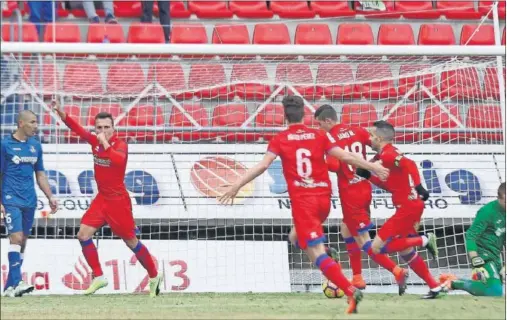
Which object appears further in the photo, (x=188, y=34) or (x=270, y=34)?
(x=270, y=34)

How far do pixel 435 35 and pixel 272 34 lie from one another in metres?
2.44

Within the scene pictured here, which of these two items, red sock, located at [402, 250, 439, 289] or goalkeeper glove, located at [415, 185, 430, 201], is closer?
goalkeeper glove, located at [415, 185, 430, 201]

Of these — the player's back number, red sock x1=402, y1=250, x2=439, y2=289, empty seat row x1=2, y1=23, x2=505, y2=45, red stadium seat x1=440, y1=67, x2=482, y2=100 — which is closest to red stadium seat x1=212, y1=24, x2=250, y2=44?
empty seat row x1=2, y1=23, x2=505, y2=45

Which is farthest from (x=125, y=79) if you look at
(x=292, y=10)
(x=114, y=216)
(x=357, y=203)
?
(x=357, y=203)

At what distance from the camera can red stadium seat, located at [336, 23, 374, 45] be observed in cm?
1487

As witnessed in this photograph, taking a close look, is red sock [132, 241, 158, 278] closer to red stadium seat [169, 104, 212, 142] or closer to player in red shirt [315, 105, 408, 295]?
player in red shirt [315, 105, 408, 295]

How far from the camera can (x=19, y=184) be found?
34.2ft

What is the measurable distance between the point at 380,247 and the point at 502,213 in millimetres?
1340

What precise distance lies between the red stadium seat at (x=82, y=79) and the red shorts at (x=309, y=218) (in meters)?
5.36

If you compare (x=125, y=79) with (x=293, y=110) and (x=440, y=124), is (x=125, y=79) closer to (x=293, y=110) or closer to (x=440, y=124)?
(x=440, y=124)

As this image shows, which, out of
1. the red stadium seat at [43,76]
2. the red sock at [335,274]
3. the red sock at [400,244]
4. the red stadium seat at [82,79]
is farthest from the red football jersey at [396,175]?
the red stadium seat at [43,76]

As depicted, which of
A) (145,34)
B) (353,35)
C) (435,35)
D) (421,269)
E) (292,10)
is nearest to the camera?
(421,269)

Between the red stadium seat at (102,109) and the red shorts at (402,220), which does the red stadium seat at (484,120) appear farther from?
the red stadium seat at (102,109)

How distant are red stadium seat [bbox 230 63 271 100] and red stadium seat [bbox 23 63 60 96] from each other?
7.33ft
